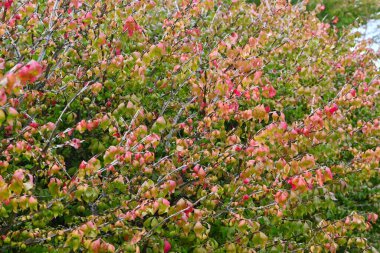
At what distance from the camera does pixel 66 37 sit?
499cm

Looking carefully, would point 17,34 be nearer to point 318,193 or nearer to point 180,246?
point 180,246

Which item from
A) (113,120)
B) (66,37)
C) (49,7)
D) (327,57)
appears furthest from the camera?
(327,57)

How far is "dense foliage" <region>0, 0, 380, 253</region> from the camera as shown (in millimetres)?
3928

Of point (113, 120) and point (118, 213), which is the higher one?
point (113, 120)

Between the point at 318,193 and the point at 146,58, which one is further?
the point at 318,193

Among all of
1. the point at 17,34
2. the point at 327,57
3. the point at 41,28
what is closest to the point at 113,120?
the point at 17,34

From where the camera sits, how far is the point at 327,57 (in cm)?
789

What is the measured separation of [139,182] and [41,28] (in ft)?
6.97

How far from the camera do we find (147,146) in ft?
13.3

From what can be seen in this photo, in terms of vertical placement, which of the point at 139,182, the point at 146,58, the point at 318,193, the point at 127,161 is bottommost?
the point at 318,193

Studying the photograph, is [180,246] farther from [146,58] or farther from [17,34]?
[17,34]

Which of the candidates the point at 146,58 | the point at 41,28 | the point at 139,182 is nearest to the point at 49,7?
the point at 41,28

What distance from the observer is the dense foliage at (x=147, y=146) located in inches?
155

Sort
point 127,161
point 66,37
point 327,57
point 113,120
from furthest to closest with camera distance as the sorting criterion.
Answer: point 327,57 → point 66,37 → point 113,120 → point 127,161
